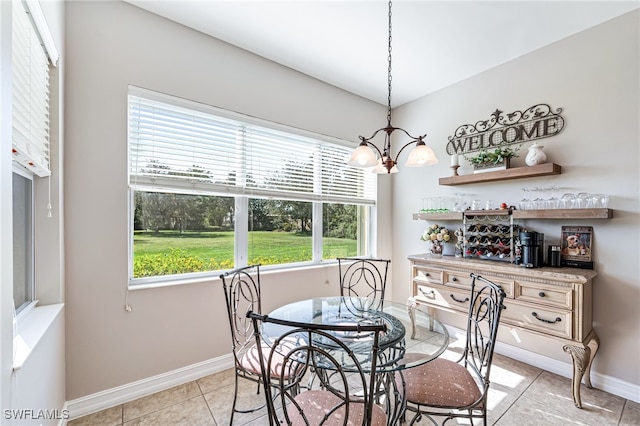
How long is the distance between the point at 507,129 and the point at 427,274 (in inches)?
65.7

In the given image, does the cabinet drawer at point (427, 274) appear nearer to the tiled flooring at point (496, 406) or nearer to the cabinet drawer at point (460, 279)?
the cabinet drawer at point (460, 279)

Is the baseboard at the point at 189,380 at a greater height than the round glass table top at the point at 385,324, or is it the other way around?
the round glass table top at the point at 385,324

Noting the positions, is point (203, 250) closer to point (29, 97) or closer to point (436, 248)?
point (29, 97)

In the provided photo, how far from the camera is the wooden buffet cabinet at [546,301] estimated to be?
204 centimetres

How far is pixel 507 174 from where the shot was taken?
8.66 feet

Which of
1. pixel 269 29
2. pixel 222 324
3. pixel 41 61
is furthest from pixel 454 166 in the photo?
pixel 41 61

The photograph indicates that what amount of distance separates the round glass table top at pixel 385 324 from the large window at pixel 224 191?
941mm

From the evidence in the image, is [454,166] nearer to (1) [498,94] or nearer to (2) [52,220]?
(1) [498,94]

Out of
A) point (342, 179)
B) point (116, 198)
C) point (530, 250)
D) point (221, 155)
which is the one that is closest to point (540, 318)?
point (530, 250)

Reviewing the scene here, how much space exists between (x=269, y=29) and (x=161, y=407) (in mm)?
3037

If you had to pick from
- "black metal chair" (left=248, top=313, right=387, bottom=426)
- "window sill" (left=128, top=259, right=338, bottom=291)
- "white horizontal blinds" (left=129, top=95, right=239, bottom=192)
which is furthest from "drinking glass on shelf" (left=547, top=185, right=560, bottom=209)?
"white horizontal blinds" (left=129, top=95, right=239, bottom=192)

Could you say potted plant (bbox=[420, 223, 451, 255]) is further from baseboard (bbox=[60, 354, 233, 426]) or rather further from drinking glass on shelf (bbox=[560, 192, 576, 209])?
baseboard (bbox=[60, 354, 233, 426])

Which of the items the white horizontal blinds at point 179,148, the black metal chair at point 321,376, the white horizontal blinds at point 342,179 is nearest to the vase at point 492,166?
the white horizontal blinds at point 342,179

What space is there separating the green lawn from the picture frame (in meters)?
2.36
